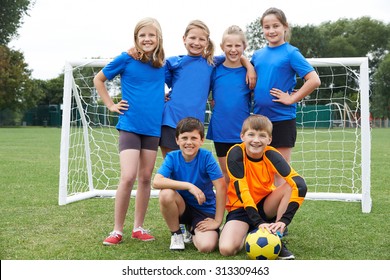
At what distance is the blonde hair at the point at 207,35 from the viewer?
4039 millimetres

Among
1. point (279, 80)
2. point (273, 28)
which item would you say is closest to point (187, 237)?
point (279, 80)

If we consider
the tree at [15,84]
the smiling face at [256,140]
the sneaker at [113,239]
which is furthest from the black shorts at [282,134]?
the tree at [15,84]

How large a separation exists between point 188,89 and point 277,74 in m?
0.71

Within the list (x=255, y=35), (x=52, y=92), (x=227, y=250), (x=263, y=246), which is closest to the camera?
(x=263, y=246)

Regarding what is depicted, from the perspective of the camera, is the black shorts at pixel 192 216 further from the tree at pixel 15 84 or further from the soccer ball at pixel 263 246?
the tree at pixel 15 84

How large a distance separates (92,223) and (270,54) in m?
2.11

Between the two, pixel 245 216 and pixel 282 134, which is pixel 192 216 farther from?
pixel 282 134

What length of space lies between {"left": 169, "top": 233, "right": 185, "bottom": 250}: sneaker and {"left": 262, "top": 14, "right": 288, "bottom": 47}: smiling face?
5.62 ft

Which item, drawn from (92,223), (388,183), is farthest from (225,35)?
(388,183)

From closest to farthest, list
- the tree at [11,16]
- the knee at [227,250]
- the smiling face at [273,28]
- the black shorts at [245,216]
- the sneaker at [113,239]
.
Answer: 1. the knee at [227,250]
2. the black shorts at [245,216]
3. the sneaker at [113,239]
4. the smiling face at [273,28]
5. the tree at [11,16]

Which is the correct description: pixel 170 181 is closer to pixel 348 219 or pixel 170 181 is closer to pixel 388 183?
pixel 348 219

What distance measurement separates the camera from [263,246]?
3316 mm

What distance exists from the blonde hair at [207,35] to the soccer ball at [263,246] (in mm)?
1495

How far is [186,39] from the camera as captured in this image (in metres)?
4.09
